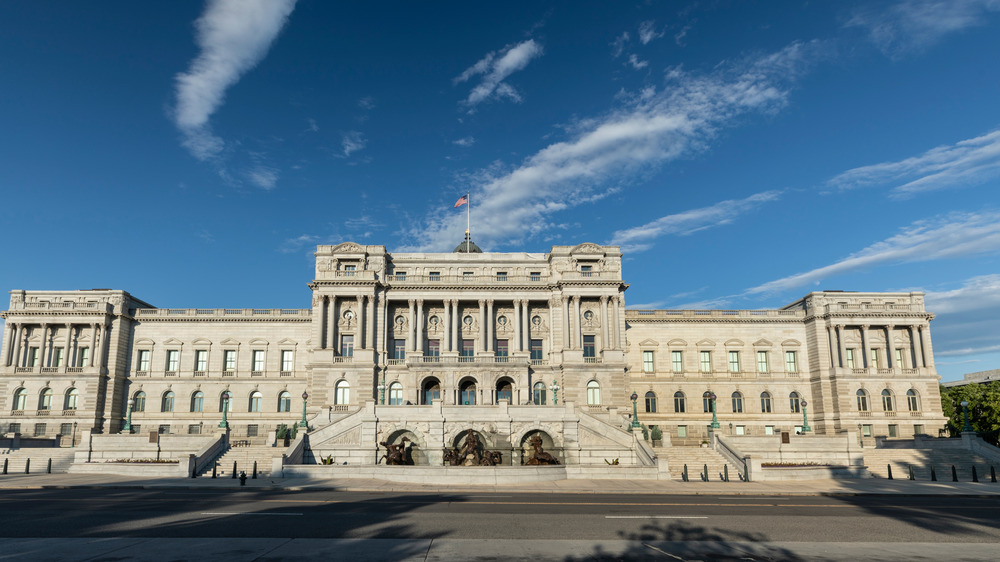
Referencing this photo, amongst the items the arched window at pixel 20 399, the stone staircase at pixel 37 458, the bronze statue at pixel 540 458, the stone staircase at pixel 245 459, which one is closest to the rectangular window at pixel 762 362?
the bronze statue at pixel 540 458

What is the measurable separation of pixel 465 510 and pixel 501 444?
25.1m

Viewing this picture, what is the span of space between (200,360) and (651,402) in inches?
1869

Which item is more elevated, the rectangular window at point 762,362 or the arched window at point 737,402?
the rectangular window at point 762,362

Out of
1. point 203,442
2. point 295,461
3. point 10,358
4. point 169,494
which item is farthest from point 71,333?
point 169,494

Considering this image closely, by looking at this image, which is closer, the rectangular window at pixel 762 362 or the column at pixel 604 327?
the column at pixel 604 327

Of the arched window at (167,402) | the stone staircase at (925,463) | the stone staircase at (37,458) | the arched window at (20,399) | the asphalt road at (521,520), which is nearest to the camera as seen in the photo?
the asphalt road at (521,520)

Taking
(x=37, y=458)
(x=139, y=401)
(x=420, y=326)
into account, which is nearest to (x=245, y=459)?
(x=37, y=458)

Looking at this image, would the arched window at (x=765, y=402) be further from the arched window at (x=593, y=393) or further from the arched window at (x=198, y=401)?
the arched window at (x=198, y=401)

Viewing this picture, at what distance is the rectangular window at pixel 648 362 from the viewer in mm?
67500

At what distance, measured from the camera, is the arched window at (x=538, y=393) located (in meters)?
60.4

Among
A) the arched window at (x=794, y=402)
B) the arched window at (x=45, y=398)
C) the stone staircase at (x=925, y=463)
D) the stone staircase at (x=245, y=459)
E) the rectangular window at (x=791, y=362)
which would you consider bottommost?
the stone staircase at (x=925, y=463)

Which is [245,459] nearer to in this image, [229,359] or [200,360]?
[229,359]

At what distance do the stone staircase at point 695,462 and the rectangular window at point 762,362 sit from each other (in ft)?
87.8

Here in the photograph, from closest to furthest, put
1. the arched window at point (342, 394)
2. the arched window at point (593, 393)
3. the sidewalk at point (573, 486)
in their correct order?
the sidewalk at point (573, 486), the arched window at point (342, 394), the arched window at point (593, 393)
